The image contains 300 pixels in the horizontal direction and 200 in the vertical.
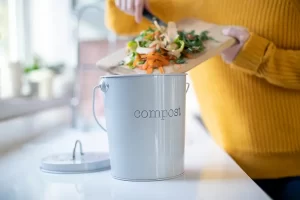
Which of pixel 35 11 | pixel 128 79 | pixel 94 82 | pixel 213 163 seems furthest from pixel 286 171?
pixel 35 11

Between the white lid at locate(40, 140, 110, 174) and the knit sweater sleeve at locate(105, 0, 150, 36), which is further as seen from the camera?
the knit sweater sleeve at locate(105, 0, 150, 36)

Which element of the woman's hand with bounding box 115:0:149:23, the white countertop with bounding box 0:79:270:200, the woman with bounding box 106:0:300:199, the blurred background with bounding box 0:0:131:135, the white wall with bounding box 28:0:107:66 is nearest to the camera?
the white countertop with bounding box 0:79:270:200

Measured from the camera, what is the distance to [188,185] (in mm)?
556

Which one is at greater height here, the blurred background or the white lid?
the blurred background

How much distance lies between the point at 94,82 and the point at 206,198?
92cm

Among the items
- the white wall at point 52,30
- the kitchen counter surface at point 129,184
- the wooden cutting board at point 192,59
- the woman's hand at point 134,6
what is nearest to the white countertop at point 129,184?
the kitchen counter surface at point 129,184

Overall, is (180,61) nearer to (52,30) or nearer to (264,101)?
(264,101)

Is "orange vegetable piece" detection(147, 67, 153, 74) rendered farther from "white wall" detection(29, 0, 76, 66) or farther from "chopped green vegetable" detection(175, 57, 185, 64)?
"white wall" detection(29, 0, 76, 66)

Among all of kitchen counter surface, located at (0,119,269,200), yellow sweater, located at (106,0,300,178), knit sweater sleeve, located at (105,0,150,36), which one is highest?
knit sweater sleeve, located at (105,0,150,36)

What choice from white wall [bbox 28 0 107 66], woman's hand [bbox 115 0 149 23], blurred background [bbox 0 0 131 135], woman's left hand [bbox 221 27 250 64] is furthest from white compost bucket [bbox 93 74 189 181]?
white wall [bbox 28 0 107 66]

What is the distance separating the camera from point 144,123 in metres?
0.56

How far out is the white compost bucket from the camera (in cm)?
56

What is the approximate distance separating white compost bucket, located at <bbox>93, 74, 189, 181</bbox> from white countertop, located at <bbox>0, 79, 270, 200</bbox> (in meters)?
0.02

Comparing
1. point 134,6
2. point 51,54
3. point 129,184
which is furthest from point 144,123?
point 51,54
